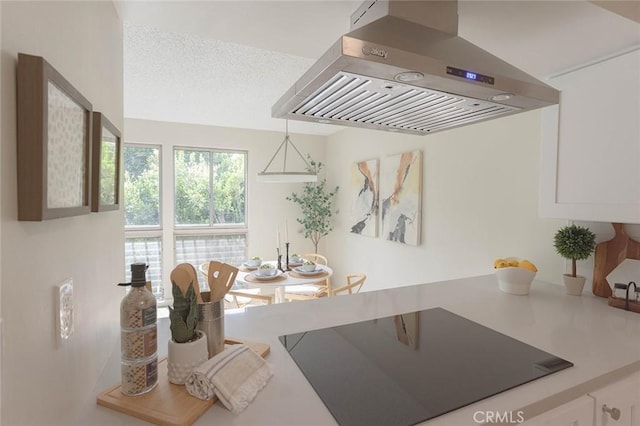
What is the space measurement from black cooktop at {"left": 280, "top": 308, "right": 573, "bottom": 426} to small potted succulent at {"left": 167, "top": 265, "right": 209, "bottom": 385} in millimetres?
317

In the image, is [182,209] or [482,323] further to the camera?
[182,209]

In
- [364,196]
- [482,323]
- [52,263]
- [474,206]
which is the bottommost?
[482,323]

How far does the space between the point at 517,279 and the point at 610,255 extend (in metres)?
0.46

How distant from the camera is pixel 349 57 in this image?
75 cm

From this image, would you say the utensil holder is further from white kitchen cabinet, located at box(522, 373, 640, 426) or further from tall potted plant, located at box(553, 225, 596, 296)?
tall potted plant, located at box(553, 225, 596, 296)

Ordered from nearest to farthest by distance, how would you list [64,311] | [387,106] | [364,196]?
[64,311] < [387,106] < [364,196]

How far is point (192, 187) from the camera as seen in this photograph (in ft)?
14.5

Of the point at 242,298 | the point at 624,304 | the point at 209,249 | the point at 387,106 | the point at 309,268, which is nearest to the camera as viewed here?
the point at 387,106

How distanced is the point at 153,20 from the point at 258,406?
1388 mm

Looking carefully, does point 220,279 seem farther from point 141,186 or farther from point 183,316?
point 141,186

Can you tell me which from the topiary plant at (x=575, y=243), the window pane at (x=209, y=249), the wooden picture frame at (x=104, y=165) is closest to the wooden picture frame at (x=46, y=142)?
the wooden picture frame at (x=104, y=165)

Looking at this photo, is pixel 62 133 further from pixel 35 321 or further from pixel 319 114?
pixel 319 114

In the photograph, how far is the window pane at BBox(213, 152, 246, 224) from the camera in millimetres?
4555

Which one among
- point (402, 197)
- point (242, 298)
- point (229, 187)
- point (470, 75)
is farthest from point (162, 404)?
point (229, 187)
